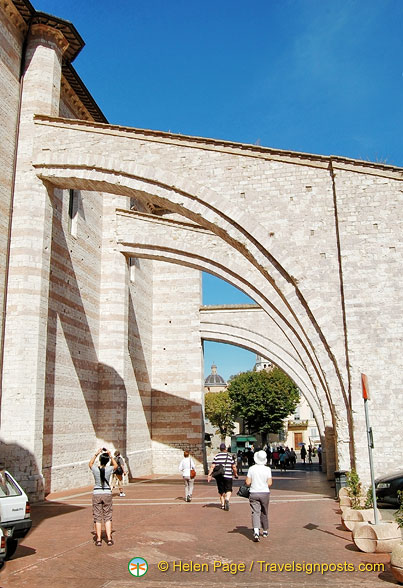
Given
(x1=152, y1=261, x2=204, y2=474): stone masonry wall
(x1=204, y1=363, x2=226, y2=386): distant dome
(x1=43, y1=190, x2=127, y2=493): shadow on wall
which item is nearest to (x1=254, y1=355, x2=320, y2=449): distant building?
(x1=204, y1=363, x2=226, y2=386): distant dome

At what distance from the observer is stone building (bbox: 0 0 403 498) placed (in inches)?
416

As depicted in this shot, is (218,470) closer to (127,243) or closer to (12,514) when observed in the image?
(12,514)

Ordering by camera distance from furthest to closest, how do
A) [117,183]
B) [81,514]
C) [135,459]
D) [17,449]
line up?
[135,459] < [117,183] < [17,449] < [81,514]

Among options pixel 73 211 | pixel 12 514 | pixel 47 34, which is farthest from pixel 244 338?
pixel 12 514

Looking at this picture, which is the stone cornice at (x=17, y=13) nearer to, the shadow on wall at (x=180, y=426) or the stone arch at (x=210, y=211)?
the stone arch at (x=210, y=211)

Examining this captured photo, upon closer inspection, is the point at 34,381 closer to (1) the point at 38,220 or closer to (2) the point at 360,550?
(1) the point at 38,220

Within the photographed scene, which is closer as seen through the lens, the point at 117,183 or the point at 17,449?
the point at 17,449

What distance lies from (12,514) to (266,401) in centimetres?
3895

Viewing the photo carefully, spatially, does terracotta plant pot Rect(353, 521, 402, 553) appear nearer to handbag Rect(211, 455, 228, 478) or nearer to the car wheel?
the car wheel

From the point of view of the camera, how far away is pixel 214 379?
77938 millimetres

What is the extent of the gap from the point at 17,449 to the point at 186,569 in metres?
6.86

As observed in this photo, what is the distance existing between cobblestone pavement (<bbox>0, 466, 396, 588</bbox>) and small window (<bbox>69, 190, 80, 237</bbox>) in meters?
7.87

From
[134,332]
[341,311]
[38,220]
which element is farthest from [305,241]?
[134,332]

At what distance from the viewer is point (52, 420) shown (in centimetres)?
1353
